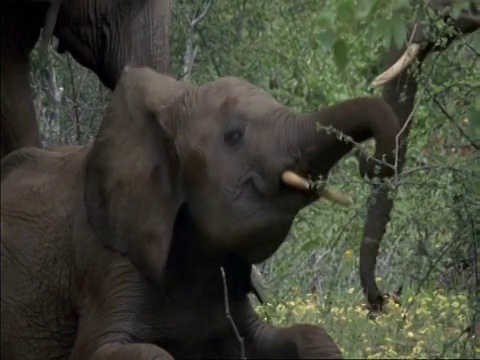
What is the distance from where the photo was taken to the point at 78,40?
21.7ft

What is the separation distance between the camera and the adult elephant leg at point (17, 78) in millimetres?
6418

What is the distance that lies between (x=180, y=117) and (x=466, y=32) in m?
1.50

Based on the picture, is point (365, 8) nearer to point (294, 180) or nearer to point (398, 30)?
point (398, 30)

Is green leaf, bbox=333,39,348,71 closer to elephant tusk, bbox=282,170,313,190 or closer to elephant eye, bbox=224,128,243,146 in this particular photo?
elephant eye, bbox=224,128,243,146

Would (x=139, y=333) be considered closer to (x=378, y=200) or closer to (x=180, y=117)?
(x=180, y=117)

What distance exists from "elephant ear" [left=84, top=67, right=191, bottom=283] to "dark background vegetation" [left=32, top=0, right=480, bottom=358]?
509 mm

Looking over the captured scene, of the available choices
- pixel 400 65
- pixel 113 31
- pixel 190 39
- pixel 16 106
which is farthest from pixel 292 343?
pixel 190 39

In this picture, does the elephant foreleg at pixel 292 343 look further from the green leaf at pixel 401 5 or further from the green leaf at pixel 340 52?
the green leaf at pixel 401 5

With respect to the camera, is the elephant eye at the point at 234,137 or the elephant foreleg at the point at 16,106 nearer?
the elephant eye at the point at 234,137

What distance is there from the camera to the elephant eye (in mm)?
5018

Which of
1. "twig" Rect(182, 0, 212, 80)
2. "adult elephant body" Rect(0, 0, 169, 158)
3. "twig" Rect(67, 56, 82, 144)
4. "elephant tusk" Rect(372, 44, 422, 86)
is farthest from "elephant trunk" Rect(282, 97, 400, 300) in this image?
"twig" Rect(67, 56, 82, 144)

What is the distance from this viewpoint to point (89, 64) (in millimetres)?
6672

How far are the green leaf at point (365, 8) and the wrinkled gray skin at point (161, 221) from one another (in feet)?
1.17

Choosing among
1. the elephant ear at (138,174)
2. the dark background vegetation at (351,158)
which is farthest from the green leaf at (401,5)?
the elephant ear at (138,174)
